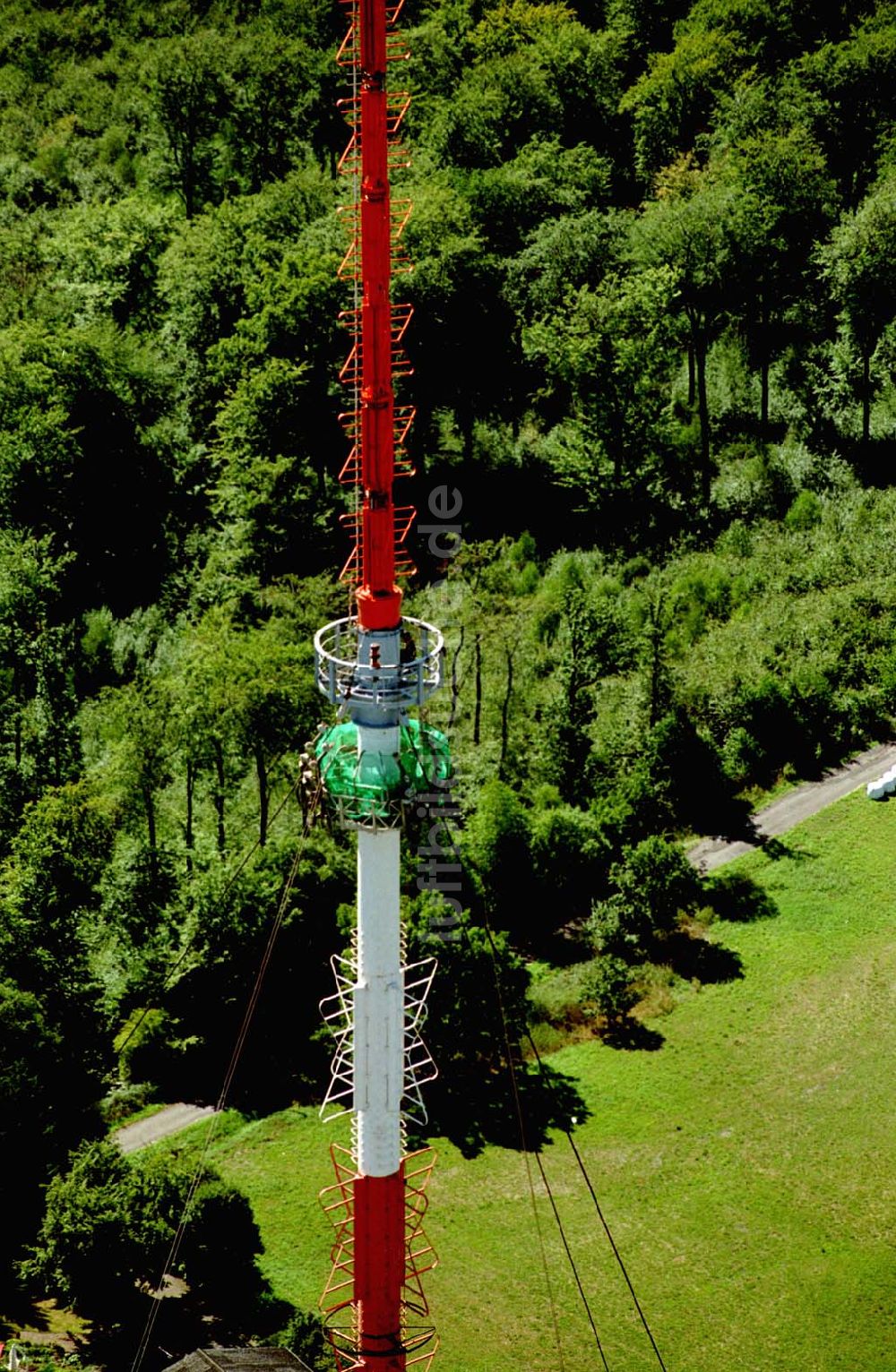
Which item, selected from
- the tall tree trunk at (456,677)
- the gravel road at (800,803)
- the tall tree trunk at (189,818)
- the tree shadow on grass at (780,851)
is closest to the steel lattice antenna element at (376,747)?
the tall tree trunk at (189,818)

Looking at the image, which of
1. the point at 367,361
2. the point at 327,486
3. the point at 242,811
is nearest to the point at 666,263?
the point at 327,486

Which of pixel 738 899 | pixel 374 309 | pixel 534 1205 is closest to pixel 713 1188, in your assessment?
pixel 534 1205

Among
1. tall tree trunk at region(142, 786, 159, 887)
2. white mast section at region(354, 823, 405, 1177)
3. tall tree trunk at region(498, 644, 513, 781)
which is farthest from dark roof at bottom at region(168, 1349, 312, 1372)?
tall tree trunk at region(498, 644, 513, 781)

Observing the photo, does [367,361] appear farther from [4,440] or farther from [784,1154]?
[4,440]

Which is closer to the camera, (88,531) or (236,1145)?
(236,1145)

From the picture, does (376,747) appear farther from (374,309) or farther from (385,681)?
(374,309)

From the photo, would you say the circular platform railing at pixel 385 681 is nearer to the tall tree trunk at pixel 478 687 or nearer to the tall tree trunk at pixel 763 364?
the tall tree trunk at pixel 478 687
